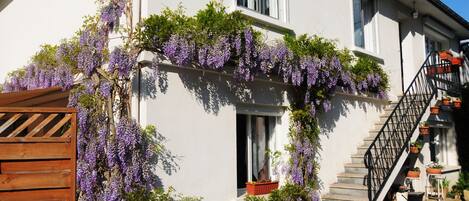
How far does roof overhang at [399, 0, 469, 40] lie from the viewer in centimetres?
1445

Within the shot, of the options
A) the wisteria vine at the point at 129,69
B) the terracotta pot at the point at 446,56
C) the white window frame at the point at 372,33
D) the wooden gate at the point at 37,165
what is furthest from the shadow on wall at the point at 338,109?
the wooden gate at the point at 37,165

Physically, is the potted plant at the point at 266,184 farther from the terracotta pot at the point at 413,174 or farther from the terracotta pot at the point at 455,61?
the terracotta pot at the point at 455,61

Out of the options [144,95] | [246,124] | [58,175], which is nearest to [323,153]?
[246,124]

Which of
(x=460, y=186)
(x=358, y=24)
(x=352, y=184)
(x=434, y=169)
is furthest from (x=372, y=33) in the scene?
(x=460, y=186)

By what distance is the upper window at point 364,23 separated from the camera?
12523 mm

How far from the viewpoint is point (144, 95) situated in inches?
263

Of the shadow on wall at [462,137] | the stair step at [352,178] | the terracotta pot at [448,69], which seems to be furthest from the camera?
the shadow on wall at [462,137]

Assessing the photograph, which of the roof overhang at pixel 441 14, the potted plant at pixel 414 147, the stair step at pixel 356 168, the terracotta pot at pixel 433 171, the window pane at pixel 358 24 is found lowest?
the terracotta pot at pixel 433 171

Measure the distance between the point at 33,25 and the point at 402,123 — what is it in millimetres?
9502

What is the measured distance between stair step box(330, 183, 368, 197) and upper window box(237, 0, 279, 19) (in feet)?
13.3

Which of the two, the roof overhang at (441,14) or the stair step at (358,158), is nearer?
the stair step at (358,158)

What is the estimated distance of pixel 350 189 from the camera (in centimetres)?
972

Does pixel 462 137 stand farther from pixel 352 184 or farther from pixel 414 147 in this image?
pixel 352 184

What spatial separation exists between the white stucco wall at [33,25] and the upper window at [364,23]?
7.61 m
